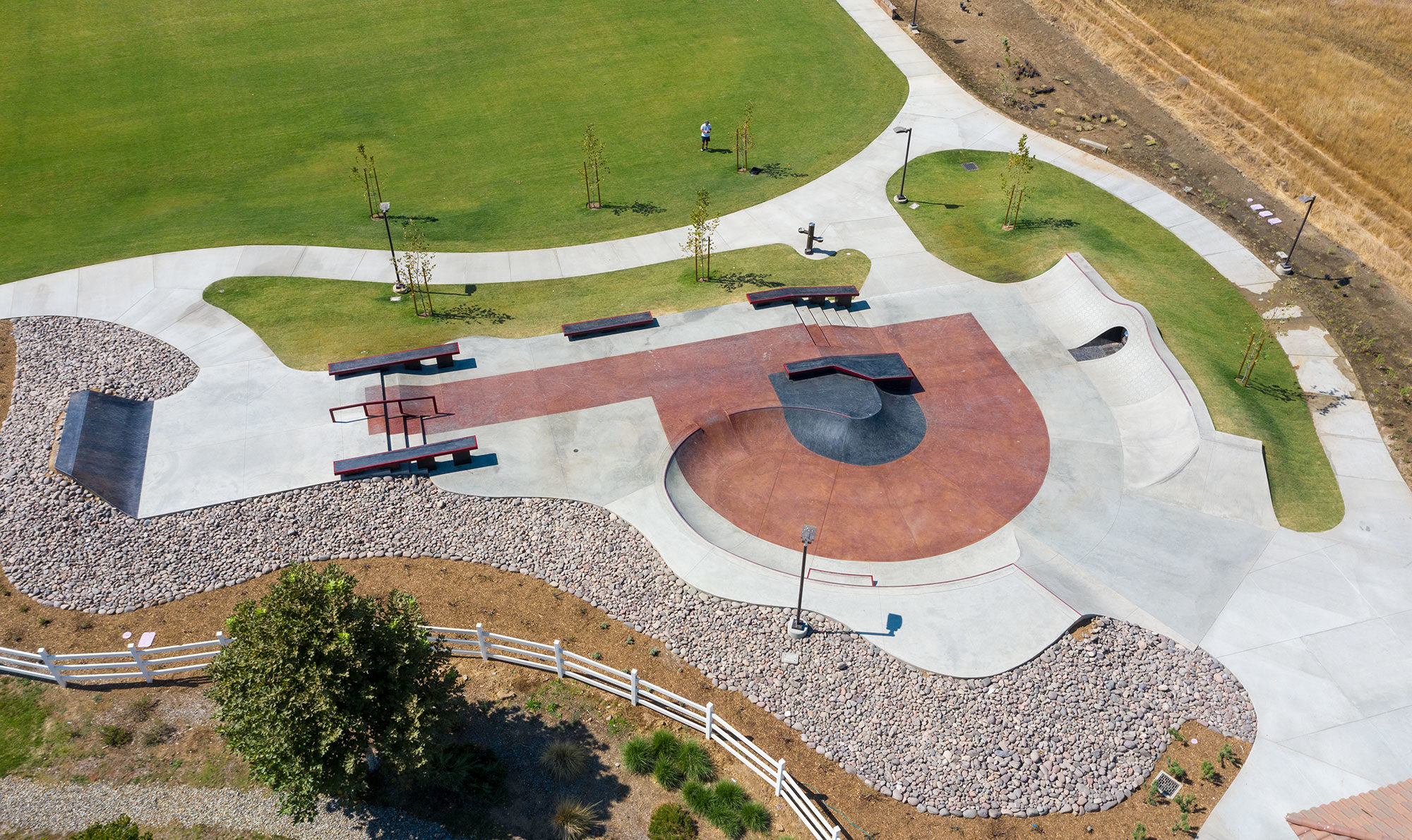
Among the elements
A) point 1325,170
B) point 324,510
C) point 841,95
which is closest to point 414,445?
point 324,510

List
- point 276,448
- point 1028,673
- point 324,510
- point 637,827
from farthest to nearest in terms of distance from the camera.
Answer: point 276,448 < point 324,510 < point 1028,673 < point 637,827

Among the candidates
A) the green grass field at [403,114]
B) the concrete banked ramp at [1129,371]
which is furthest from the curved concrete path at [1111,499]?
the green grass field at [403,114]

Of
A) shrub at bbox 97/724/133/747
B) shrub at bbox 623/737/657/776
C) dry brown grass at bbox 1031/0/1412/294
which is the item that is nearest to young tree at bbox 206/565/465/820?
shrub at bbox 97/724/133/747

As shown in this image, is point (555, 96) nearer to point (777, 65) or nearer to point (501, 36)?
point (501, 36)

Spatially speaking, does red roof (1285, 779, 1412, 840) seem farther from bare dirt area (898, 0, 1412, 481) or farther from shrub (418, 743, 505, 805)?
shrub (418, 743, 505, 805)

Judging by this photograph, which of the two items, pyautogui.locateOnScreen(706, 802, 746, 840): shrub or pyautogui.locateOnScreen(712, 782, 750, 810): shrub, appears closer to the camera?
pyautogui.locateOnScreen(706, 802, 746, 840): shrub

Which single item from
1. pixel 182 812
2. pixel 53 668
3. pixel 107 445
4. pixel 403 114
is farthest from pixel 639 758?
pixel 403 114
